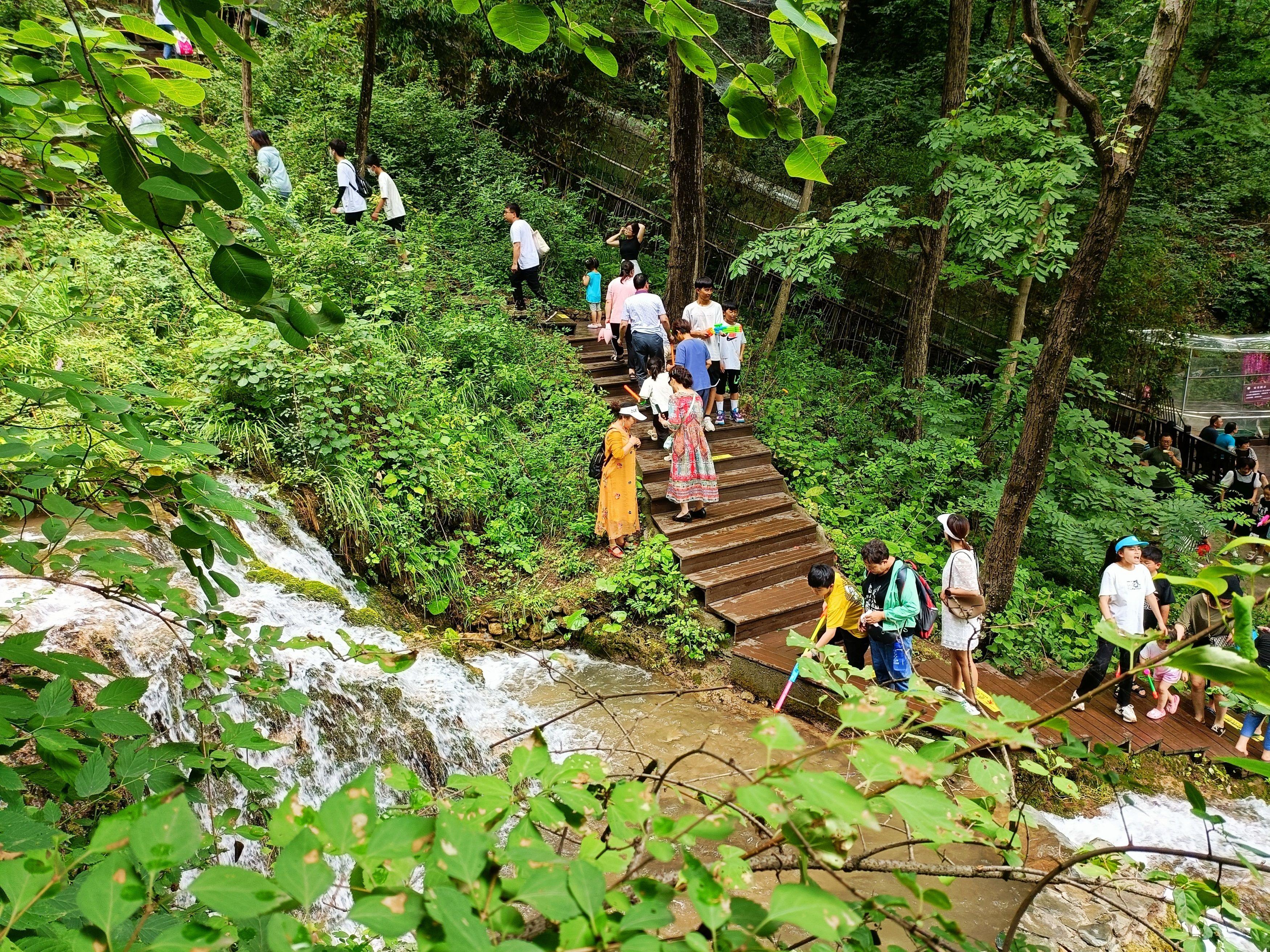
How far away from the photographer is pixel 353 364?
764 centimetres

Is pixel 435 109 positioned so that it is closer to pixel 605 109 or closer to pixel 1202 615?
pixel 605 109

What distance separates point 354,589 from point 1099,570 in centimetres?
832

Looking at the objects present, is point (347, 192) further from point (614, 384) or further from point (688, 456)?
Result: point (688, 456)

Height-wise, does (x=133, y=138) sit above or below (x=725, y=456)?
above

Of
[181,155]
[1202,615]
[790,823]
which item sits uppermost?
[181,155]

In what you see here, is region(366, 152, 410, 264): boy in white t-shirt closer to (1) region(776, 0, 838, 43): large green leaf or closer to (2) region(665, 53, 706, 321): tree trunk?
(2) region(665, 53, 706, 321): tree trunk

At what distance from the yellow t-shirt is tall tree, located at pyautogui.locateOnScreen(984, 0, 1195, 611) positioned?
307 centimetres

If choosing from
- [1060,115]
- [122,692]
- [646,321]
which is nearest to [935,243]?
[1060,115]

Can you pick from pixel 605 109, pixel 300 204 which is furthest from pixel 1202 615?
pixel 605 109

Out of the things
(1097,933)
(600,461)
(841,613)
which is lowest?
(1097,933)

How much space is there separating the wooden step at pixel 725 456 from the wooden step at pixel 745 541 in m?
0.85

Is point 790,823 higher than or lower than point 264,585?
higher

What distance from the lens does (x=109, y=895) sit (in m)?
0.98

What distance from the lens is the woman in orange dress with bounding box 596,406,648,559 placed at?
7688 mm
